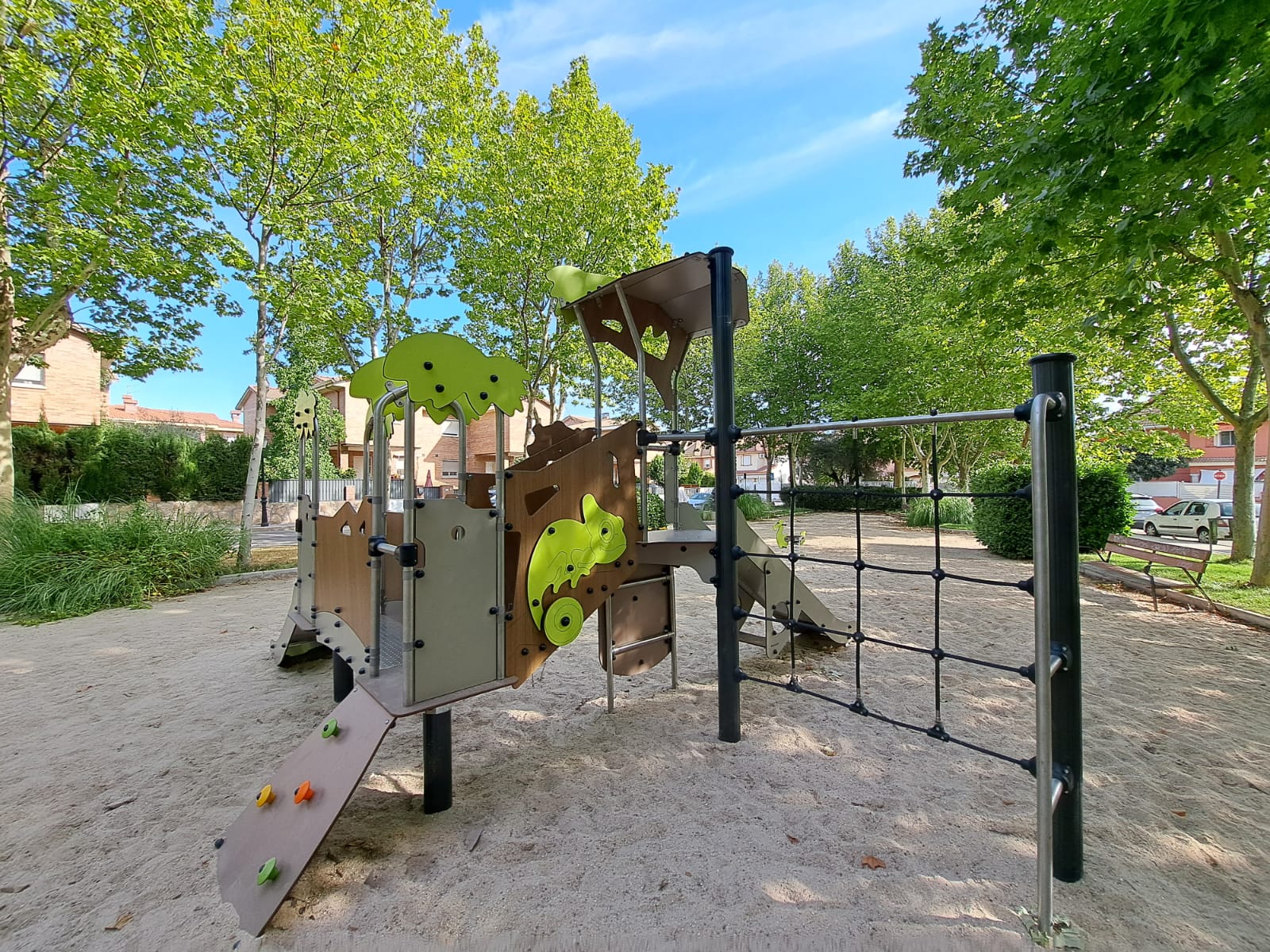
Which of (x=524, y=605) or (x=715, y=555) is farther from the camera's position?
(x=715, y=555)

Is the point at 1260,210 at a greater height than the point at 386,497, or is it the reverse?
the point at 1260,210

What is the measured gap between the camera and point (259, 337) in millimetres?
8633

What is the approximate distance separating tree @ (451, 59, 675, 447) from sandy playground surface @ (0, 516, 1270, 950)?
8.12 metres

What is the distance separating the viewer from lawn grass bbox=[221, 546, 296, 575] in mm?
8414

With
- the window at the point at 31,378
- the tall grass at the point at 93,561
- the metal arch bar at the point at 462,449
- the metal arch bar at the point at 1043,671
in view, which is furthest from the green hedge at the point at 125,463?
the metal arch bar at the point at 1043,671

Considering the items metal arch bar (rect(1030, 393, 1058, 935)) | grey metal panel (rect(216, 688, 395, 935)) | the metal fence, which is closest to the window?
the metal fence

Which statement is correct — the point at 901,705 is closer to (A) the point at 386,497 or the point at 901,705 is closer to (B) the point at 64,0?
(A) the point at 386,497

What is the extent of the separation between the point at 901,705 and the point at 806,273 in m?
26.5

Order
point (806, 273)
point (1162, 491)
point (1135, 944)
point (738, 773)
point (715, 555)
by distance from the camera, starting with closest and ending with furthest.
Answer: point (1135, 944), point (738, 773), point (715, 555), point (1162, 491), point (806, 273)

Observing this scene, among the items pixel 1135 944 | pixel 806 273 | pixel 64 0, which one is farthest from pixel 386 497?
pixel 806 273

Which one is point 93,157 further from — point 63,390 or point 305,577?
point 63,390

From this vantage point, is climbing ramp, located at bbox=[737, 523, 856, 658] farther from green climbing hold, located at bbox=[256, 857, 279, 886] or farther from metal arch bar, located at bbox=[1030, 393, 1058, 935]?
green climbing hold, located at bbox=[256, 857, 279, 886]

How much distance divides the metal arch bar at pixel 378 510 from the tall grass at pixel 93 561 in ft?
20.1

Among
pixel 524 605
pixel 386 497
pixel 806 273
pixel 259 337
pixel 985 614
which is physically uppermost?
pixel 806 273
